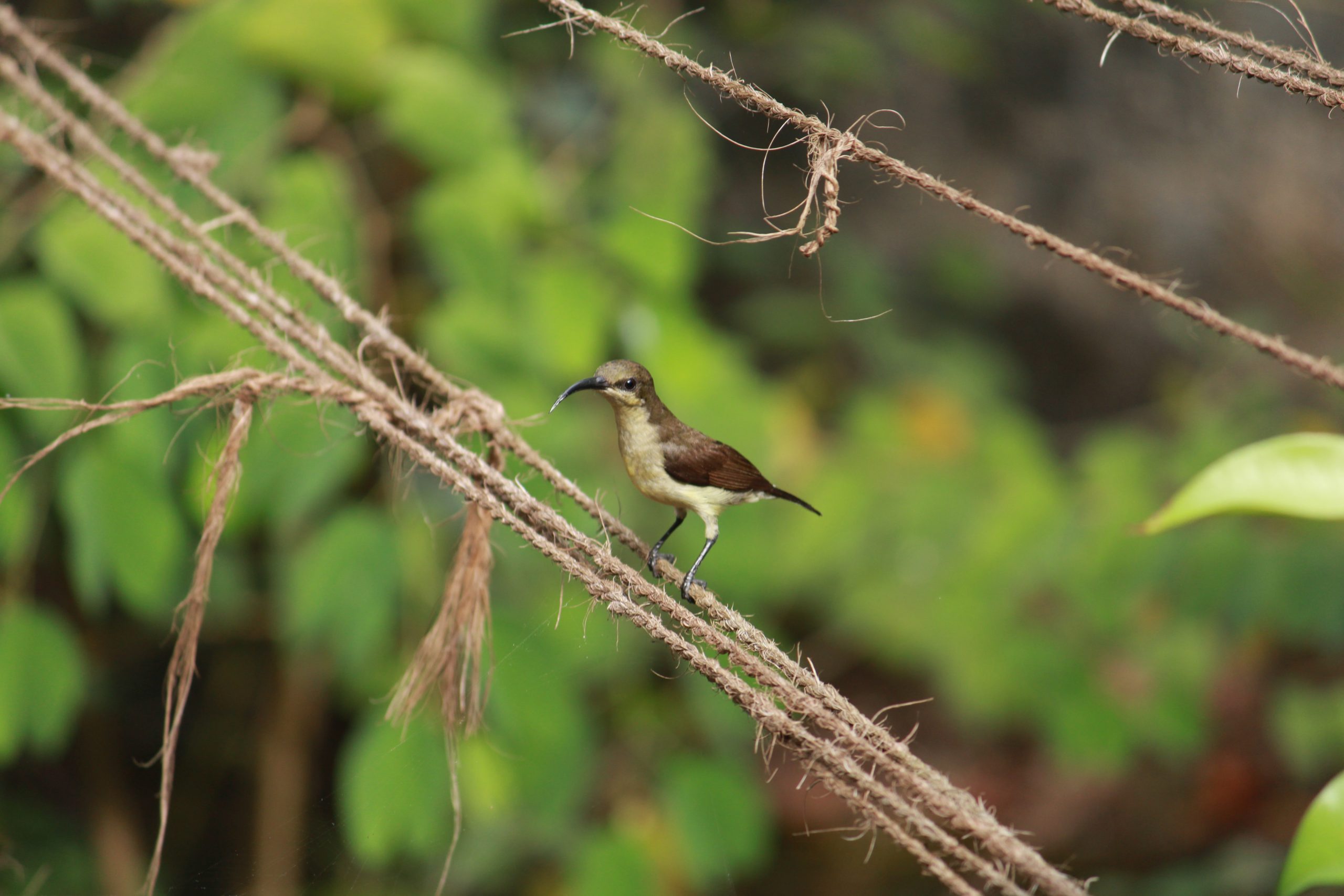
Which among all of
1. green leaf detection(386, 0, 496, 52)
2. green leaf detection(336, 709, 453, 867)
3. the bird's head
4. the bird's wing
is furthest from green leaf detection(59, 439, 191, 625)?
green leaf detection(386, 0, 496, 52)

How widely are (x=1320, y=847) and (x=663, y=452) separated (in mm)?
987

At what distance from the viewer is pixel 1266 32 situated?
192 inches

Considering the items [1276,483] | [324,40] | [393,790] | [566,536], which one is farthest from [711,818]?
[324,40]

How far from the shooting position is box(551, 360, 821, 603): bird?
5.21 ft

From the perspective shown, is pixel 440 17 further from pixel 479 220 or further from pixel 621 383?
pixel 621 383

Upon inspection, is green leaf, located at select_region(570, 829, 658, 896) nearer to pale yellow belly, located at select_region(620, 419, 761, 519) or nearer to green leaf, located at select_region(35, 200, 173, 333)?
pale yellow belly, located at select_region(620, 419, 761, 519)

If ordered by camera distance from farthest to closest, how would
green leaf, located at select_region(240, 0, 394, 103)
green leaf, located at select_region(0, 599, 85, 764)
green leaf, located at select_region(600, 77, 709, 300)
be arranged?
green leaf, located at select_region(600, 77, 709, 300), green leaf, located at select_region(240, 0, 394, 103), green leaf, located at select_region(0, 599, 85, 764)

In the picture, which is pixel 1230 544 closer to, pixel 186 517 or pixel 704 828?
pixel 704 828

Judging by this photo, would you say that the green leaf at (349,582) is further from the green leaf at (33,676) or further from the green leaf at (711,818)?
the green leaf at (711,818)

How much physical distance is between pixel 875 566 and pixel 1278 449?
2001 mm

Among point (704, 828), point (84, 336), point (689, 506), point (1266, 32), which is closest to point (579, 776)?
point (704, 828)

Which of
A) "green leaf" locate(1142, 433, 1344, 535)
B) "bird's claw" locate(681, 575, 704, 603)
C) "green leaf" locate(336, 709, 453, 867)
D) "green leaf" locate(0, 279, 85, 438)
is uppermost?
"green leaf" locate(1142, 433, 1344, 535)

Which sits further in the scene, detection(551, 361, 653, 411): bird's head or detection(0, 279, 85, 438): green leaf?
detection(0, 279, 85, 438): green leaf

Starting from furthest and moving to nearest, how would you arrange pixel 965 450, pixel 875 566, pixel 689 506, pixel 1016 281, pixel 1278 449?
pixel 1016 281 → pixel 965 450 → pixel 875 566 → pixel 689 506 → pixel 1278 449
